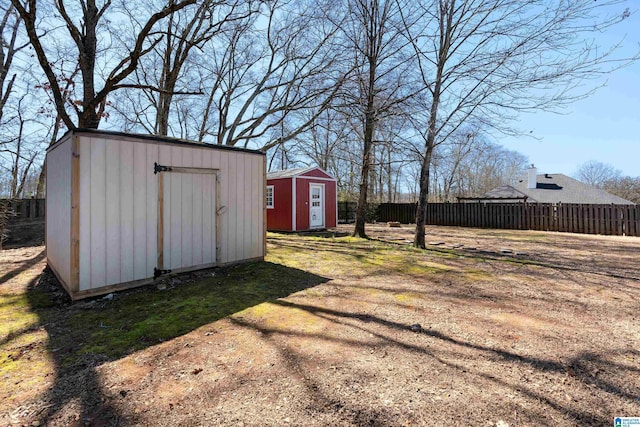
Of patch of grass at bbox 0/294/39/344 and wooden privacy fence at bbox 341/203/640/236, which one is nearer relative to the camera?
patch of grass at bbox 0/294/39/344

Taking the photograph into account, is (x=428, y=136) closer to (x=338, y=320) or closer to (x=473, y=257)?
(x=473, y=257)

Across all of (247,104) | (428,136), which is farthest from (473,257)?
(247,104)

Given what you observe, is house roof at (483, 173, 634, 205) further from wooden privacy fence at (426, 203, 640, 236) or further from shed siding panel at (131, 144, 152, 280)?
shed siding panel at (131, 144, 152, 280)

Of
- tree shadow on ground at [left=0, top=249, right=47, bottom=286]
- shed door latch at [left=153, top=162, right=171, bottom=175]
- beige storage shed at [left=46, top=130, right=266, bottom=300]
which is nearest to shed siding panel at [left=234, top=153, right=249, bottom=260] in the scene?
beige storage shed at [left=46, top=130, right=266, bottom=300]

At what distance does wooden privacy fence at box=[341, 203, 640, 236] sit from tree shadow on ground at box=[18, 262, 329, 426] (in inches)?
515

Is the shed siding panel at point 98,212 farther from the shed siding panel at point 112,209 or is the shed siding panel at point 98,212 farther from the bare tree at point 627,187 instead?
the bare tree at point 627,187

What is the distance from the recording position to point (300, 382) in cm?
208

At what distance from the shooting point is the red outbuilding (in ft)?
41.0

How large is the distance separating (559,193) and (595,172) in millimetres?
18527

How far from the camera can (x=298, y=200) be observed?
12.7 metres

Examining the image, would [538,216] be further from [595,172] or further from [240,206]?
[595,172]

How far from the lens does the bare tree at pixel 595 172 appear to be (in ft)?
104

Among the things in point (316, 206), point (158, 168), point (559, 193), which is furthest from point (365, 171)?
point (559, 193)

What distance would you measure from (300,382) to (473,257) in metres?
5.83
